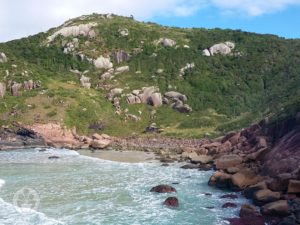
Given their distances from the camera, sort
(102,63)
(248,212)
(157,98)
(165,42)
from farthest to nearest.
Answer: (165,42) < (102,63) < (157,98) < (248,212)

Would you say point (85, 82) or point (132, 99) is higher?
point (85, 82)

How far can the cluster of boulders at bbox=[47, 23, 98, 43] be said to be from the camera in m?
162

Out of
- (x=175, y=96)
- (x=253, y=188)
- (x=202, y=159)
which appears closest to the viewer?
(x=253, y=188)

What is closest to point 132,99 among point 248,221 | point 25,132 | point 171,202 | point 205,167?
point 25,132

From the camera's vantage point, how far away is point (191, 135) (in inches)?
4400

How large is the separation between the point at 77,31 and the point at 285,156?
12244 cm

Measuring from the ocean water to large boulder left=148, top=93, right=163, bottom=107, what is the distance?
5745cm

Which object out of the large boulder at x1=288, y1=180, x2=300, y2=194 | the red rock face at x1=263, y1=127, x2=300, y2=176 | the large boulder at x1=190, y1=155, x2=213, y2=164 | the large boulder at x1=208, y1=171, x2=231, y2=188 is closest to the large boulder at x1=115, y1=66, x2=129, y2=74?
the large boulder at x1=190, y1=155, x2=213, y2=164

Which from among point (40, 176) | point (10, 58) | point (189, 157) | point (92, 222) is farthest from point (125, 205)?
point (10, 58)

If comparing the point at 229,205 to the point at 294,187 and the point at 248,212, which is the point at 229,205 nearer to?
the point at 248,212

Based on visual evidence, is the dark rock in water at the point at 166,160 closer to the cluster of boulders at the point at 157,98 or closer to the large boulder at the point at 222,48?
the cluster of boulders at the point at 157,98

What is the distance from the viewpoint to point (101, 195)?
51.6 meters

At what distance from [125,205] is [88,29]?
411ft

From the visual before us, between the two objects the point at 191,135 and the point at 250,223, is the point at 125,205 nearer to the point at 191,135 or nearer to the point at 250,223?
the point at 250,223
